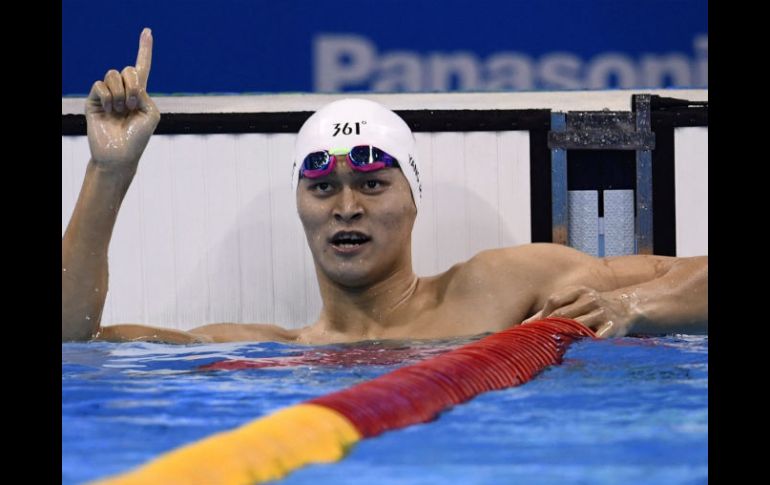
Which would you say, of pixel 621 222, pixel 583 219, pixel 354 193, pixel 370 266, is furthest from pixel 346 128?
pixel 621 222

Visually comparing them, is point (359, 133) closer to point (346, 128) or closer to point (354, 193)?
point (346, 128)

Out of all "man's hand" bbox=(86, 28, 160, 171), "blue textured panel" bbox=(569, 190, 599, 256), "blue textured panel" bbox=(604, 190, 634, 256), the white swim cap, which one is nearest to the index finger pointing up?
"man's hand" bbox=(86, 28, 160, 171)

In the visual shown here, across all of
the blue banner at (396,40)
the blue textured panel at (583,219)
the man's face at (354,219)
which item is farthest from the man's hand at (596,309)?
the blue banner at (396,40)

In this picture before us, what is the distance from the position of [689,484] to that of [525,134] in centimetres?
268

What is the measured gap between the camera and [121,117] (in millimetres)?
2949

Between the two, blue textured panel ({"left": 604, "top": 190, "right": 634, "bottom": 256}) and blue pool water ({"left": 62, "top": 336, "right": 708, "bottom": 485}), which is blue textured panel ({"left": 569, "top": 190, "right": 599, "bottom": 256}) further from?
blue pool water ({"left": 62, "top": 336, "right": 708, "bottom": 485})

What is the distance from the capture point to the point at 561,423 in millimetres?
1716

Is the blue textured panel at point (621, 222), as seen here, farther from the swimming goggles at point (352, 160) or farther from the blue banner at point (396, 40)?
the swimming goggles at point (352, 160)

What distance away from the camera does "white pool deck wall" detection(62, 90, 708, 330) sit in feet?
12.7
